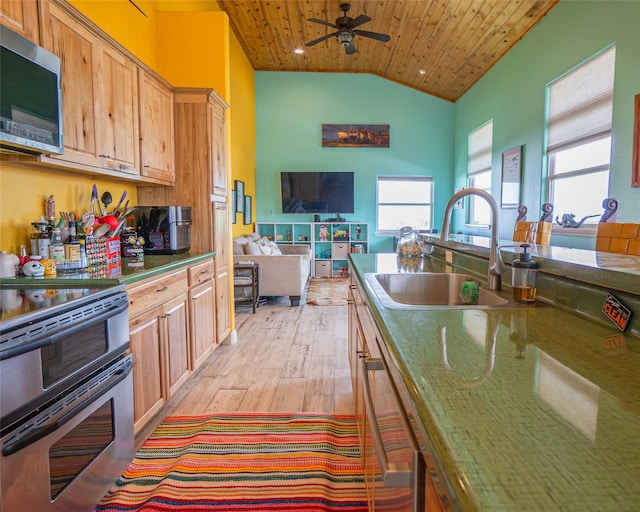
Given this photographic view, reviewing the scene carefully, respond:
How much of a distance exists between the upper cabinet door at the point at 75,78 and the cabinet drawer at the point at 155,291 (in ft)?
2.35

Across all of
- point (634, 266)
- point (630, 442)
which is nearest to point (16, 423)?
point (630, 442)

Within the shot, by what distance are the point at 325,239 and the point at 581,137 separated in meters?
4.50

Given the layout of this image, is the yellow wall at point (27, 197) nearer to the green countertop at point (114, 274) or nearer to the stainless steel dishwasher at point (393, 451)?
the green countertop at point (114, 274)

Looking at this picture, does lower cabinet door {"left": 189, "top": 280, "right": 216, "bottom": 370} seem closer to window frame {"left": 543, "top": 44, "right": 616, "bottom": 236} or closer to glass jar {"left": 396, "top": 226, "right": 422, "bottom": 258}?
glass jar {"left": 396, "top": 226, "right": 422, "bottom": 258}

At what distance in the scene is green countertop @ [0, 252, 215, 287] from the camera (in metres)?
1.63

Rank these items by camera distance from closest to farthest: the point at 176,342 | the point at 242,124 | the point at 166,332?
the point at 166,332
the point at 176,342
the point at 242,124

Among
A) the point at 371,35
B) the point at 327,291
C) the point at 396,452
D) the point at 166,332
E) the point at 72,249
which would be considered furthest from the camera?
the point at 327,291

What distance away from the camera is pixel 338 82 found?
24.3 ft

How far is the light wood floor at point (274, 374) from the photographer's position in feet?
7.78

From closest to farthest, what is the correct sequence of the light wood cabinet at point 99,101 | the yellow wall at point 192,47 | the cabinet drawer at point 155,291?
the light wood cabinet at point 99,101 → the cabinet drawer at point 155,291 → the yellow wall at point 192,47

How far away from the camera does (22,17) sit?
5.04 feet

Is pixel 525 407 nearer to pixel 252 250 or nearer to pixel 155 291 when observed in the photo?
pixel 155 291

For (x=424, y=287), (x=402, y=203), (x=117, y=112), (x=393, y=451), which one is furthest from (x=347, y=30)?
(x=393, y=451)

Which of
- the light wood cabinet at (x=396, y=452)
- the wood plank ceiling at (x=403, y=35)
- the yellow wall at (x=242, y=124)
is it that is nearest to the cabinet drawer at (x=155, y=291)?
the light wood cabinet at (x=396, y=452)
